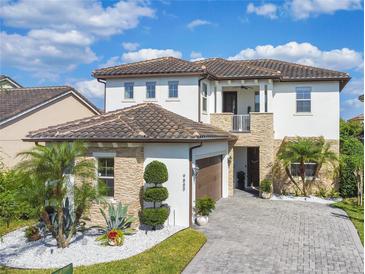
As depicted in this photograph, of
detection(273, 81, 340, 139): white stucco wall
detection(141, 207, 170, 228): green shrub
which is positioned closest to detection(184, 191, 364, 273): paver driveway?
detection(141, 207, 170, 228): green shrub

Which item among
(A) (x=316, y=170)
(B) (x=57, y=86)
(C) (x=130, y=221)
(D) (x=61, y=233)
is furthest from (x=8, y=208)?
(B) (x=57, y=86)

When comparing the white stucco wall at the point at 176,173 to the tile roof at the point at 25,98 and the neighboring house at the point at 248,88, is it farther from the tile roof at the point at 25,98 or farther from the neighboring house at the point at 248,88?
the tile roof at the point at 25,98

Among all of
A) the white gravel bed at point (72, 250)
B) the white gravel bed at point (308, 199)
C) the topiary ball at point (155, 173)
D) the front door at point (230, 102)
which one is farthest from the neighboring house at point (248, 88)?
the white gravel bed at point (72, 250)

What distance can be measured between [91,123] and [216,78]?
9.36 m

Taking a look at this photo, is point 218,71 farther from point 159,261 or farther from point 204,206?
point 159,261

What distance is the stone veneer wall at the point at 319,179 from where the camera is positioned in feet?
77.6

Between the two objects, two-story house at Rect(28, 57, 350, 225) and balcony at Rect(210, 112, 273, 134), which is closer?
two-story house at Rect(28, 57, 350, 225)

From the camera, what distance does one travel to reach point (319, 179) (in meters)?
23.8

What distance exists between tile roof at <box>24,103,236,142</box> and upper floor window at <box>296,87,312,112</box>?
27.9ft

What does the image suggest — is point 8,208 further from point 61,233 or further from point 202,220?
point 202,220

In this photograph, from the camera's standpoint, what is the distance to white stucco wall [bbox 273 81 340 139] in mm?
23672

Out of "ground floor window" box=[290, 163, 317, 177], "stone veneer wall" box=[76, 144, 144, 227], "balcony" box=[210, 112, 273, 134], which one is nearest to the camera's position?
"stone veneer wall" box=[76, 144, 144, 227]

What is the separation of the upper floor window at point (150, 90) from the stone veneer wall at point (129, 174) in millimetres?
8362

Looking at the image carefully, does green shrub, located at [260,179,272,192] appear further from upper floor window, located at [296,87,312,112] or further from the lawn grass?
upper floor window, located at [296,87,312,112]
